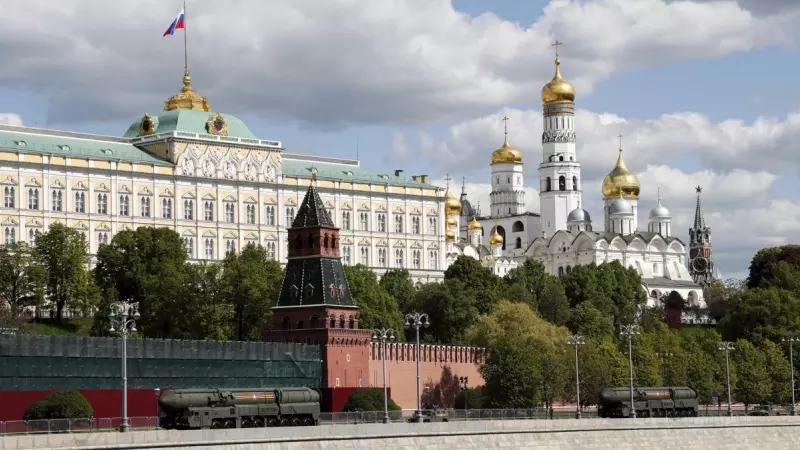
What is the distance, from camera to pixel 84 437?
226ft

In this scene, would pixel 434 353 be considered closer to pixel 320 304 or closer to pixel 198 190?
pixel 320 304

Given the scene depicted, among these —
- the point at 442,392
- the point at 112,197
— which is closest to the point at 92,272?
the point at 112,197

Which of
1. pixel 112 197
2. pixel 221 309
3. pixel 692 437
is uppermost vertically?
pixel 112 197

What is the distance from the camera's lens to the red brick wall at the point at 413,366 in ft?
405

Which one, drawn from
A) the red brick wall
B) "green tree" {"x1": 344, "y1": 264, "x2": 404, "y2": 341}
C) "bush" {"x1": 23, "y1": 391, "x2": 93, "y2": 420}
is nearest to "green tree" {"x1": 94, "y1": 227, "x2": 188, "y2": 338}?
"green tree" {"x1": 344, "y1": 264, "x2": 404, "y2": 341}

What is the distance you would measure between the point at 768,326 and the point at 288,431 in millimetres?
97299

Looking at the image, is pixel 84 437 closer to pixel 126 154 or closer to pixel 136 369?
pixel 136 369

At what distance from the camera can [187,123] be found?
579 feet

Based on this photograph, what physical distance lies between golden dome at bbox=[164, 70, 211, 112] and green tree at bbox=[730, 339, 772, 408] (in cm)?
6216

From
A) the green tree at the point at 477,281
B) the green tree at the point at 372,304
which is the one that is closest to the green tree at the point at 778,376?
the green tree at the point at 477,281

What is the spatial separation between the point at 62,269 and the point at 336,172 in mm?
48365

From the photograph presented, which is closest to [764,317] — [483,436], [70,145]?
[70,145]

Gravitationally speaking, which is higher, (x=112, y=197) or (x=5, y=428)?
(x=112, y=197)

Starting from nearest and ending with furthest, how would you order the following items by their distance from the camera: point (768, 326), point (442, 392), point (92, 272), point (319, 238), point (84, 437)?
point (84, 437) < point (319, 238) < point (442, 392) < point (92, 272) < point (768, 326)
